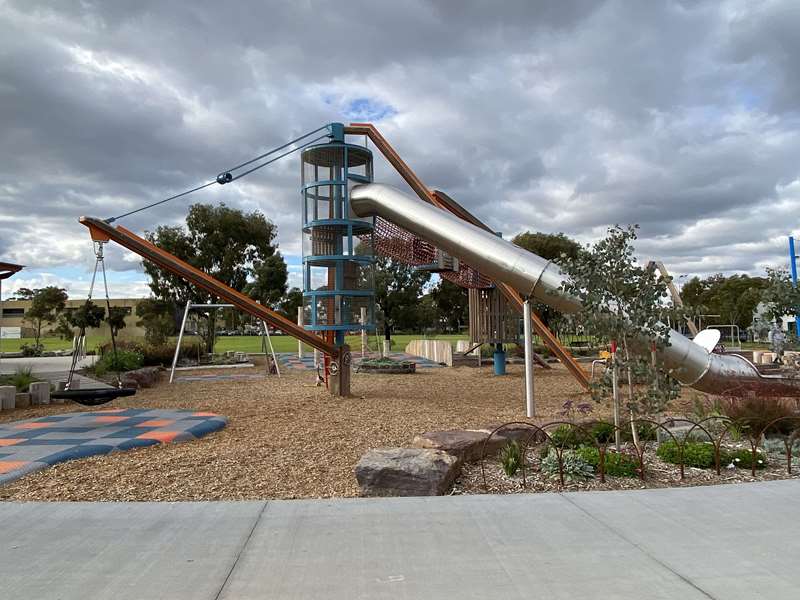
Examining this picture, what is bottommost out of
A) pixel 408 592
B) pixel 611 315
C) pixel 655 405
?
pixel 408 592

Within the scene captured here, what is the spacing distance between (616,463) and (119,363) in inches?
633

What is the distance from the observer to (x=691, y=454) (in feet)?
22.0

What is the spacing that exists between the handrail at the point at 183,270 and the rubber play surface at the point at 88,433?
2796 millimetres

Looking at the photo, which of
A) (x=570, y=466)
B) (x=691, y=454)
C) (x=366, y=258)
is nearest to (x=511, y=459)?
(x=570, y=466)

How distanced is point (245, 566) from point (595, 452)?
13.5ft

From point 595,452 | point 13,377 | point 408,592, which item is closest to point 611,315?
point 595,452

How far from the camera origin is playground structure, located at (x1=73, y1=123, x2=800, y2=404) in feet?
34.1

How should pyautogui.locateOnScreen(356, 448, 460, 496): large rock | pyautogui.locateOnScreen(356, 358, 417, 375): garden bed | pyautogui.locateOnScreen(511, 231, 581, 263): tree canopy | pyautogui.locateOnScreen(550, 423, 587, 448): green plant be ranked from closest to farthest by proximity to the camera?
pyautogui.locateOnScreen(356, 448, 460, 496): large rock
pyautogui.locateOnScreen(550, 423, 587, 448): green plant
pyautogui.locateOnScreen(356, 358, 417, 375): garden bed
pyautogui.locateOnScreen(511, 231, 581, 263): tree canopy

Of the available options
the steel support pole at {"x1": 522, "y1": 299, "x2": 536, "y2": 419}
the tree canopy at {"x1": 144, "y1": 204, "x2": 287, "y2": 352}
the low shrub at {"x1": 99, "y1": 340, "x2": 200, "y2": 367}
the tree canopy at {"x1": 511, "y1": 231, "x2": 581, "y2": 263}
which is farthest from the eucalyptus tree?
the tree canopy at {"x1": 511, "y1": 231, "x2": 581, "y2": 263}

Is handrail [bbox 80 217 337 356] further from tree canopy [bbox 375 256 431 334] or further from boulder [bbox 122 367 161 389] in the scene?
tree canopy [bbox 375 256 431 334]

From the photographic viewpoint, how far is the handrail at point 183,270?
11977 mm

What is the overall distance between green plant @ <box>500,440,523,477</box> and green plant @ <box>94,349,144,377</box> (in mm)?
13757

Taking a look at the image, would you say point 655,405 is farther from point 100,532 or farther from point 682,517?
point 100,532

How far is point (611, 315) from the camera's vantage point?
698 cm
